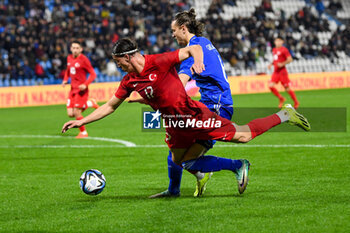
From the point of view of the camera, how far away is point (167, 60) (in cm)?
571

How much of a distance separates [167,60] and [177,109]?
529mm

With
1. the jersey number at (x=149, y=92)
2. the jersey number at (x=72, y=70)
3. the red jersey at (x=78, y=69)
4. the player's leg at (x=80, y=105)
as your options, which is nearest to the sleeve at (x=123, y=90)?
the jersey number at (x=149, y=92)

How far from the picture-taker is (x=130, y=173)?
8.66 m

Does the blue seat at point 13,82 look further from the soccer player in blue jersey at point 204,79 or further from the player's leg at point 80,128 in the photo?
the soccer player in blue jersey at point 204,79

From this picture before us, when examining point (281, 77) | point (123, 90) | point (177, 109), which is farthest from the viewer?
point (281, 77)

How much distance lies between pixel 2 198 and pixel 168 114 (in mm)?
2380

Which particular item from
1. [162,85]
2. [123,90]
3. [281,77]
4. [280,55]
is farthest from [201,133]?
[280,55]

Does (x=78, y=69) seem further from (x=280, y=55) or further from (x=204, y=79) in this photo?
(x=280, y=55)

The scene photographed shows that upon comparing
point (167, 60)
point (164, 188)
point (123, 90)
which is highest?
point (167, 60)

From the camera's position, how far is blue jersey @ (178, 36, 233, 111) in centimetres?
661

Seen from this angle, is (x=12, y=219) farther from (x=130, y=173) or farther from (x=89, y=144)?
(x=89, y=144)

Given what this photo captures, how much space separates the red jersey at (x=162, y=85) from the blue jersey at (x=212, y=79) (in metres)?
0.69

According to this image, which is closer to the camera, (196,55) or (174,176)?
(196,55)

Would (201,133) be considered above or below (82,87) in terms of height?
above
